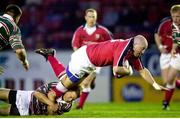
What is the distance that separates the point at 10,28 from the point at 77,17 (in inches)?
393

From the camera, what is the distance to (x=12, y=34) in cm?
1085

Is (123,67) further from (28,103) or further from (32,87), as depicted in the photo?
(32,87)

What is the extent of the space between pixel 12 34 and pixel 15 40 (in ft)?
0.53

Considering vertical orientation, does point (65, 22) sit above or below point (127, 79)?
above

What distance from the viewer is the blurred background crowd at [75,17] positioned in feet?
65.8

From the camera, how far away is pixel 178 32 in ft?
44.7

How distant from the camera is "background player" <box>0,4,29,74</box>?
10716mm

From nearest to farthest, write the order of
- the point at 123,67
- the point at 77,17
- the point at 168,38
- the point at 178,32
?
1. the point at 123,67
2. the point at 178,32
3. the point at 168,38
4. the point at 77,17

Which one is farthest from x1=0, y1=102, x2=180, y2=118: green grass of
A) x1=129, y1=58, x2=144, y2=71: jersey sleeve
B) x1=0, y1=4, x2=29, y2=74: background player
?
x1=0, y1=4, x2=29, y2=74: background player

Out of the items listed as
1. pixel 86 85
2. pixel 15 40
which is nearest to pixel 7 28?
pixel 15 40

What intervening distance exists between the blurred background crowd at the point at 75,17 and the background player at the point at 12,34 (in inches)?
331

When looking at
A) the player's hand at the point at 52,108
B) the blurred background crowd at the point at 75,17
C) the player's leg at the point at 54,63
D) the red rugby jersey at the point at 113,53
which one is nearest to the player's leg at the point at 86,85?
the player's leg at the point at 54,63

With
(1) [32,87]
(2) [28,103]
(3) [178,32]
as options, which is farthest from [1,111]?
(1) [32,87]

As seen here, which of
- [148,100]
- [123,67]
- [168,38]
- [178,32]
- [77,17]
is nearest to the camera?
[123,67]
